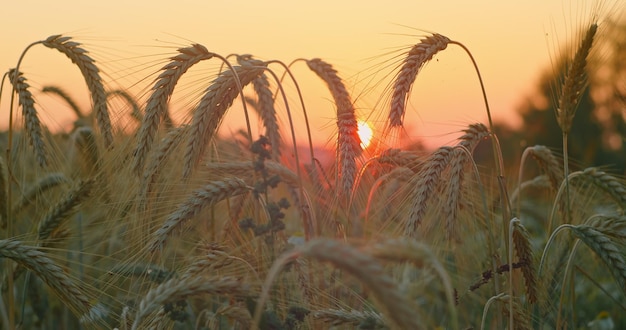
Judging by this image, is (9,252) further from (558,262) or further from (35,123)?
(558,262)

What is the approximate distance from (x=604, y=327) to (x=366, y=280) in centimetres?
324

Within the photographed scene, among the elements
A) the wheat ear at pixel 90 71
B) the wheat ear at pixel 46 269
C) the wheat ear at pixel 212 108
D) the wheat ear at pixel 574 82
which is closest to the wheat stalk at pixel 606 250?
the wheat ear at pixel 574 82

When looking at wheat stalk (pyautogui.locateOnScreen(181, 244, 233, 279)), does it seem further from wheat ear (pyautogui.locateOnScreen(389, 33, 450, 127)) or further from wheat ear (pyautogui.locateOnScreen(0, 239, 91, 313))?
wheat ear (pyautogui.locateOnScreen(389, 33, 450, 127))

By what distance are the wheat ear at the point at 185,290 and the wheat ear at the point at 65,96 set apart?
319 cm

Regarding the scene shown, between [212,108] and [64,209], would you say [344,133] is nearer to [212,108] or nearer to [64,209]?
[212,108]

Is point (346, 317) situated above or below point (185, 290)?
below

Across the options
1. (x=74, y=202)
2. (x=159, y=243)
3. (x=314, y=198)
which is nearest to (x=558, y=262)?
(x=314, y=198)

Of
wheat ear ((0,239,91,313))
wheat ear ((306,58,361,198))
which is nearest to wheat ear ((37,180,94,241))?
wheat ear ((0,239,91,313))

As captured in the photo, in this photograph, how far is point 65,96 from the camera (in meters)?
5.27

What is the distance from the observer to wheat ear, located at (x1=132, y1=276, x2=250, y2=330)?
7.12 feet

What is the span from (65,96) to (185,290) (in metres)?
3.47

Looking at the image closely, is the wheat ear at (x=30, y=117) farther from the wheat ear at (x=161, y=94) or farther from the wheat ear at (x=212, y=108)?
the wheat ear at (x=212, y=108)

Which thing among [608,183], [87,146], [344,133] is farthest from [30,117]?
[608,183]

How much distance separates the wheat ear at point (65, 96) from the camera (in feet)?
16.7
